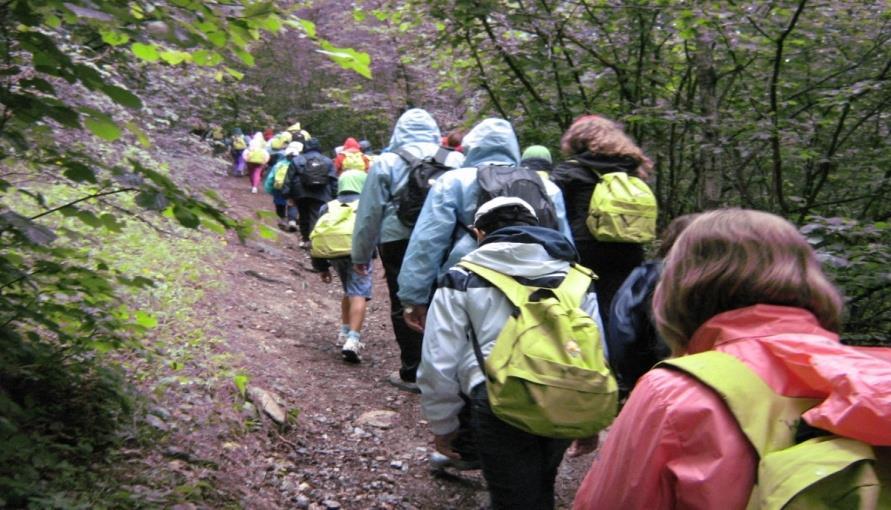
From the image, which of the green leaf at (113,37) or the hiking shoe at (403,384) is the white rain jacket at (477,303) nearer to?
the green leaf at (113,37)

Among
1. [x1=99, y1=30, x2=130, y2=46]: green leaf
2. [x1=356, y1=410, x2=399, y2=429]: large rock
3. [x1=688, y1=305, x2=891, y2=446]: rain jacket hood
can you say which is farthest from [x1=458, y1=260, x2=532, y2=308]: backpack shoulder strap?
[x1=356, y1=410, x2=399, y2=429]: large rock

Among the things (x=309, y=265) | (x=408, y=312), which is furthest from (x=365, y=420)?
(x=309, y=265)

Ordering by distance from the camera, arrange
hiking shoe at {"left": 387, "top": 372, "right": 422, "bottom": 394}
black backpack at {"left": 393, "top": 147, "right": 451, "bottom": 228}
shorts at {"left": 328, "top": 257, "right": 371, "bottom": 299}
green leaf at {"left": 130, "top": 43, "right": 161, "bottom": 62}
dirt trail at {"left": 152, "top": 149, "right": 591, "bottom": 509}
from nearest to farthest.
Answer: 1. green leaf at {"left": 130, "top": 43, "right": 161, "bottom": 62}
2. dirt trail at {"left": 152, "top": 149, "right": 591, "bottom": 509}
3. black backpack at {"left": 393, "top": 147, "right": 451, "bottom": 228}
4. hiking shoe at {"left": 387, "top": 372, "right": 422, "bottom": 394}
5. shorts at {"left": 328, "top": 257, "right": 371, "bottom": 299}

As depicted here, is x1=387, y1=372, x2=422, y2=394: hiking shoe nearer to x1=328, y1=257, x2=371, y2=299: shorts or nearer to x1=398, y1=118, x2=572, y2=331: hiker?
x1=328, y1=257, x2=371, y2=299: shorts

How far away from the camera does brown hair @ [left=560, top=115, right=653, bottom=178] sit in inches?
187

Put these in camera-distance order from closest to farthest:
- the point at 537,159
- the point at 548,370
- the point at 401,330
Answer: the point at 548,370
the point at 401,330
the point at 537,159

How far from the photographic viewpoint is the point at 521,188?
3.87m

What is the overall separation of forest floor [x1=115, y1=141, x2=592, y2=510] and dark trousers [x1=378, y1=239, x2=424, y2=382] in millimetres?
226

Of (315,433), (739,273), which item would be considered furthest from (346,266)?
(739,273)

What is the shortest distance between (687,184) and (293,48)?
15.5 metres

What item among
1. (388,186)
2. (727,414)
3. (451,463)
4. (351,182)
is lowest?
(451,463)

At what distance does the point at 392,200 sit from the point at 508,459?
272 cm

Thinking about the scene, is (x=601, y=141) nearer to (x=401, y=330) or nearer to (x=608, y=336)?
(x=608, y=336)

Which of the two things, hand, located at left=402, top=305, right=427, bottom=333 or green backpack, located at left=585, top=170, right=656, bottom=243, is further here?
green backpack, located at left=585, top=170, right=656, bottom=243
